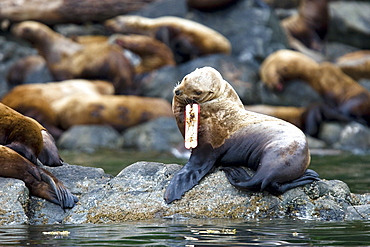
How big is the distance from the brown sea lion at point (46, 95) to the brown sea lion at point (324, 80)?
4527 millimetres

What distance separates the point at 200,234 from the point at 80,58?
52.7 feet

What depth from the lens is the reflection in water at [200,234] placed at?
4.90m

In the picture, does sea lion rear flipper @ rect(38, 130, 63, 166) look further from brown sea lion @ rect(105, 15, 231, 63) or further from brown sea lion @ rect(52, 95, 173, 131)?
brown sea lion @ rect(105, 15, 231, 63)

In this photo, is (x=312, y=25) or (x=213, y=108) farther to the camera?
(x=312, y=25)

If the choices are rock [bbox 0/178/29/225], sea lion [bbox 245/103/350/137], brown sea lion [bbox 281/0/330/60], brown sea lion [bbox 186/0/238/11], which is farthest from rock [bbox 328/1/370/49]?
rock [bbox 0/178/29/225]

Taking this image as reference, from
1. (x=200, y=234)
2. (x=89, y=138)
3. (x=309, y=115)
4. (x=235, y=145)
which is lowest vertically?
(x=89, y=138)

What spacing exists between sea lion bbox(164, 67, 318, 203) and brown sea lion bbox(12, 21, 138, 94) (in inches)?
508

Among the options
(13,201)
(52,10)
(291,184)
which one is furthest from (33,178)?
(52,10)

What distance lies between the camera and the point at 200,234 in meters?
5.25

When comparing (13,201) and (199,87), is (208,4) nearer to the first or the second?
(199,87)

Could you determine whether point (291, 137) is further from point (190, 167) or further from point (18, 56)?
point (18, 56)

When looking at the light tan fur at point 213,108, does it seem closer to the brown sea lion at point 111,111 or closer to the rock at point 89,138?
the rock at point 89,138

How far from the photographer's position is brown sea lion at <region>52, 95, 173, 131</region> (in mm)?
17156

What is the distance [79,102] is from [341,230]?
42.2ft
